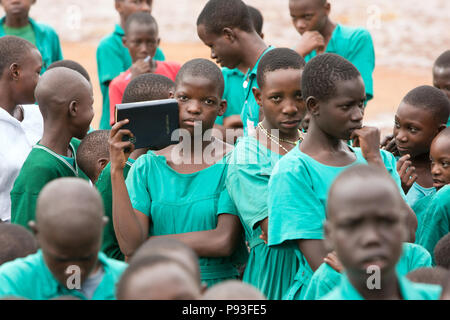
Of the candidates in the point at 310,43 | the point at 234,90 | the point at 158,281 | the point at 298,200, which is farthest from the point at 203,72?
the point at 310,43

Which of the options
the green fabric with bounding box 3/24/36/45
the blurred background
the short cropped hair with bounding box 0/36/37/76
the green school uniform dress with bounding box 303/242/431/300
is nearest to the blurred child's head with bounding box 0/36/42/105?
the short cropped hair with bounding box 0/36/37/76

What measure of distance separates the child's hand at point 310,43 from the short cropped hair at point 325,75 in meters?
2.72

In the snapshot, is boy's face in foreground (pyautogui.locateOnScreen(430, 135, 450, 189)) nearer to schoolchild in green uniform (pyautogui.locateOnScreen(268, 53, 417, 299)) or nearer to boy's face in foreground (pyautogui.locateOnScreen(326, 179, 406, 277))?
schoolchild in green uniform (pyautogui.locateOnScreen(268, 53, 417, 299))

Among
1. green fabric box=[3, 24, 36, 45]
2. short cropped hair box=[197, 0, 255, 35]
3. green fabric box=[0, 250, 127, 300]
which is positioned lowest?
green fabric box=[0, 250, 127, 300]

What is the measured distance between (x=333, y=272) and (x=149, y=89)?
7.31 ft

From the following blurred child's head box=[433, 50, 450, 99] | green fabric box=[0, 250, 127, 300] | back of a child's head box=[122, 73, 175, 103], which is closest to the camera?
green fabric box=[0, 250, 127, 300]

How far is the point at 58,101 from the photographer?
4434mm

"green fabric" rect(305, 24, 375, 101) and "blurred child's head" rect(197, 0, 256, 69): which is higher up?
"green fabric" rect(305, 24, 375, 101)

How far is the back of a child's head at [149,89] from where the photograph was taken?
4.91 metres

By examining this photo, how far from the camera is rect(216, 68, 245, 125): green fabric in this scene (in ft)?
21.2

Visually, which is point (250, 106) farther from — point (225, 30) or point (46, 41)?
point (46, 41)

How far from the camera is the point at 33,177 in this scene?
4043mm
